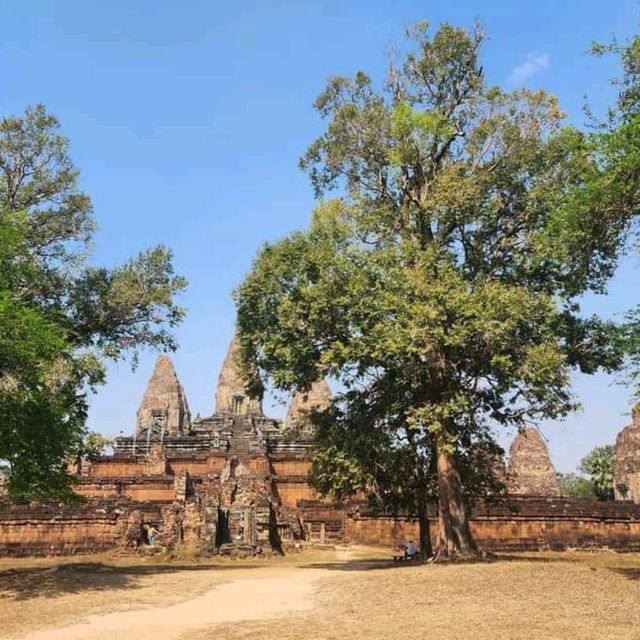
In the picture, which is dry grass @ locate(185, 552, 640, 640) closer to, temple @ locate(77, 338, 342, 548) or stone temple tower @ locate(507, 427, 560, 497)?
temple @ locate(77, 338, 342, 548)

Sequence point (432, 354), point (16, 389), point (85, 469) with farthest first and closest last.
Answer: point (85, 469) → point (432, 354) → point (16, 389)

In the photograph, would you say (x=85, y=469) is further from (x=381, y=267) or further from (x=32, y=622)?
(x=32, y=622)

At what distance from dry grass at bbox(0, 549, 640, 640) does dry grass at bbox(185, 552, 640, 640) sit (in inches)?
0.6

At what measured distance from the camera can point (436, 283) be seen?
16.4 meters

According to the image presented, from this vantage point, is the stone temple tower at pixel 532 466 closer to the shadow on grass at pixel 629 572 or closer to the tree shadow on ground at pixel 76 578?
the tree shadow on ground at pixel 76 578

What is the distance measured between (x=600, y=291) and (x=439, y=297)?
5.11 meters

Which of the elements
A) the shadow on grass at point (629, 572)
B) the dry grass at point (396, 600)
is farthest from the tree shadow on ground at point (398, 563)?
the shadow on grass at point (629, 572)

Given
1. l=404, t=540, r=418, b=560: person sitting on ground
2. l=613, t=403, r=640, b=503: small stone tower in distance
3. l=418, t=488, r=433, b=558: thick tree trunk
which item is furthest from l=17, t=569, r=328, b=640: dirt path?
l=613, t=403, r=640, b=503: small stone tower in distance

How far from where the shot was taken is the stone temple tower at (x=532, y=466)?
3966 centimetres

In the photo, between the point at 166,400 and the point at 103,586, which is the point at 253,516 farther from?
the point at 166,400

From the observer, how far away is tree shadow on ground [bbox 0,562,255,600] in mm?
13500

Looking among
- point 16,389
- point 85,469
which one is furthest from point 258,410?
point 16,389

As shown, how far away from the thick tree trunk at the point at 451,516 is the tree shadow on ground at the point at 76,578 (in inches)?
214

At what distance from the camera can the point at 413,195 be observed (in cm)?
2012
